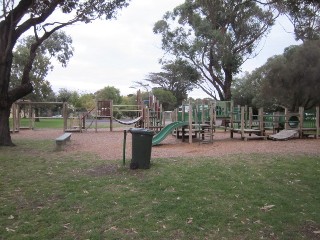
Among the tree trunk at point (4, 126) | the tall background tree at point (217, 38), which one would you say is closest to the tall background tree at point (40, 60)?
the tall background tree at point (217, 38)

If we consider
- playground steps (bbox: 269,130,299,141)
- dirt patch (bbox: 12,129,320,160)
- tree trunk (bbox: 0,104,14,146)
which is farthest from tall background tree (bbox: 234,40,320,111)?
tree trunk (bbox: 0,104,14,146)

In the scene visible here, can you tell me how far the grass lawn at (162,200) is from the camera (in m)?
4.83

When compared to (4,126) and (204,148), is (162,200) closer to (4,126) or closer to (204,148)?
(204,148)

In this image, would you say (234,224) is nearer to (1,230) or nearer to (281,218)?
(281,218)

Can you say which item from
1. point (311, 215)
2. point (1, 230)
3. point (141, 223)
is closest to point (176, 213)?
point (141, 223)

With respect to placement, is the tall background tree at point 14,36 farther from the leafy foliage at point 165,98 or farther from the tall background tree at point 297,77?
the leafy foliage at point 165,98

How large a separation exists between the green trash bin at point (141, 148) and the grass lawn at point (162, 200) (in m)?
0.27

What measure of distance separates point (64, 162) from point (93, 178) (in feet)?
7.97

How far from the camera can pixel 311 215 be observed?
545 cm

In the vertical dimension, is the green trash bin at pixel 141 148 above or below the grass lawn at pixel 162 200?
above

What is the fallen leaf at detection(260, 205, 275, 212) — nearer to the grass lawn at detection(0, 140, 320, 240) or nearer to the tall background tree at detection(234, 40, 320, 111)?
the grass lawn at detection(0, 140, 320, 240)

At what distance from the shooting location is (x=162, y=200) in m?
6.02

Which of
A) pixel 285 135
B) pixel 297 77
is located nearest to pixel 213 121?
pixel 285 135

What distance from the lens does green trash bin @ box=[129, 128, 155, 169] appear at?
27.3 ft
